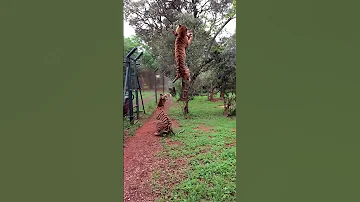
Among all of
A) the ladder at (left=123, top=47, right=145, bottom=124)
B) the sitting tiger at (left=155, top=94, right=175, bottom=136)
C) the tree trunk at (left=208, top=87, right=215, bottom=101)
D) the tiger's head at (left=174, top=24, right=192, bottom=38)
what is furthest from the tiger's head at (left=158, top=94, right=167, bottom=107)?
the tree trunk at (left=208, top=87, right=215, bottom=101)

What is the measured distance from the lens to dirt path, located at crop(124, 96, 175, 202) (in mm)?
1568

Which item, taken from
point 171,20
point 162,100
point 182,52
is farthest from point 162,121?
point 171,20

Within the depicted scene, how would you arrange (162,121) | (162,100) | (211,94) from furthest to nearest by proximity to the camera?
(211,94) → (162,121) → (162,100)

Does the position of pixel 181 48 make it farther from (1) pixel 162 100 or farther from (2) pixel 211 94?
(2) pixel 211 94

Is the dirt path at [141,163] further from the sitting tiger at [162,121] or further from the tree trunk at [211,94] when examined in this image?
the tree trunk at [211,94]

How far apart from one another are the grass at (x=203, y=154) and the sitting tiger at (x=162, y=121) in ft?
0.28

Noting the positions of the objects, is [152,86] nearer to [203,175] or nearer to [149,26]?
[149,26]

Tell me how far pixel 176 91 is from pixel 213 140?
0.67m

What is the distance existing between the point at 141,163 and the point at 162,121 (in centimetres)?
69

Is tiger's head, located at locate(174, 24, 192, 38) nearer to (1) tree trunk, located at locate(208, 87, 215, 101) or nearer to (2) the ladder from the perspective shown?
(2) the ladder

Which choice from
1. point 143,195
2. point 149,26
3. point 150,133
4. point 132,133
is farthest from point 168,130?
point 149,26

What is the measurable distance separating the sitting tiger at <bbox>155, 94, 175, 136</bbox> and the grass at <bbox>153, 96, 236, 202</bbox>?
0.28ft

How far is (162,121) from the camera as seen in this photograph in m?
2.46

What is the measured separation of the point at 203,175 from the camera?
1826 millimetres
